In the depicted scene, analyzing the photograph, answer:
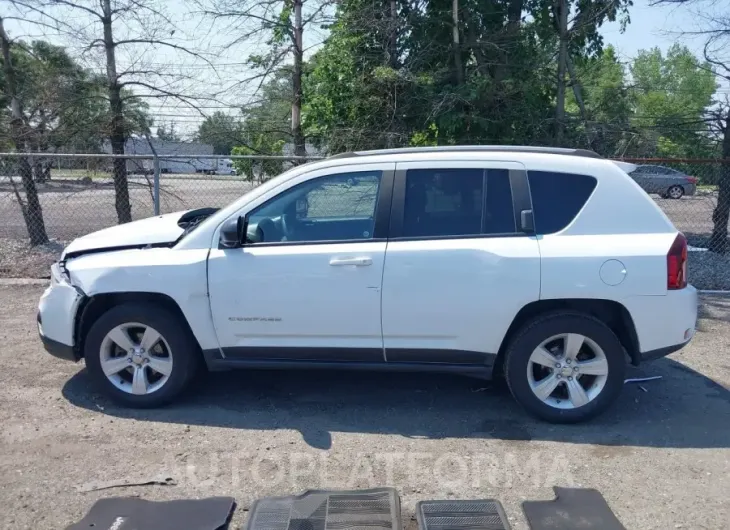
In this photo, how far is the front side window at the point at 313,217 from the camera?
5172mm

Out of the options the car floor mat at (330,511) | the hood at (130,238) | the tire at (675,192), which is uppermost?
the hood at (130,238)

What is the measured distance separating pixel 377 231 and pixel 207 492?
2.08 meters

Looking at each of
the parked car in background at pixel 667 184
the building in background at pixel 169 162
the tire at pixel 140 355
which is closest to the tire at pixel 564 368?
the tire at pixel 140 355

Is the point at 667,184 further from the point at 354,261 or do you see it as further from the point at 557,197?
the point at 354,261

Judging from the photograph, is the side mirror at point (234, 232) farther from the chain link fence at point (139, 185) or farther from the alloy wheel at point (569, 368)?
the chain link fence at point (139, 185)

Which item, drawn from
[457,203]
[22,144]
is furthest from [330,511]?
[22,144]

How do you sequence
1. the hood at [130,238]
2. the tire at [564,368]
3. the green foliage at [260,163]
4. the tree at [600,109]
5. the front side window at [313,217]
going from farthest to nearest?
1. the tree at [600,109]
2. the green foliage at [260,163]
3. the hood at [130,238]
4. the front side window at [313,217]
5. the tire at [564,368]

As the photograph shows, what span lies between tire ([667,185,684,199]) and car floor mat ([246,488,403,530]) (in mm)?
9395

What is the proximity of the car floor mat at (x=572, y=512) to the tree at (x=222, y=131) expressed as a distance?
32.3ft

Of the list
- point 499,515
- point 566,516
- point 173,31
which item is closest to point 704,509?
point 566,516

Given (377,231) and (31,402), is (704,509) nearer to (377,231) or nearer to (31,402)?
(377,231)

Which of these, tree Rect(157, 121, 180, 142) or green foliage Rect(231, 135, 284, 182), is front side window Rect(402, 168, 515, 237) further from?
tree Rect(157, 121, 180, 142)

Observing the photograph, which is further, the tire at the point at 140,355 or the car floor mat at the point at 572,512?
the tire at the point at 140,355

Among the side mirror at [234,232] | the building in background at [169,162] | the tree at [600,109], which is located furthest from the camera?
the tree at [600,109]
